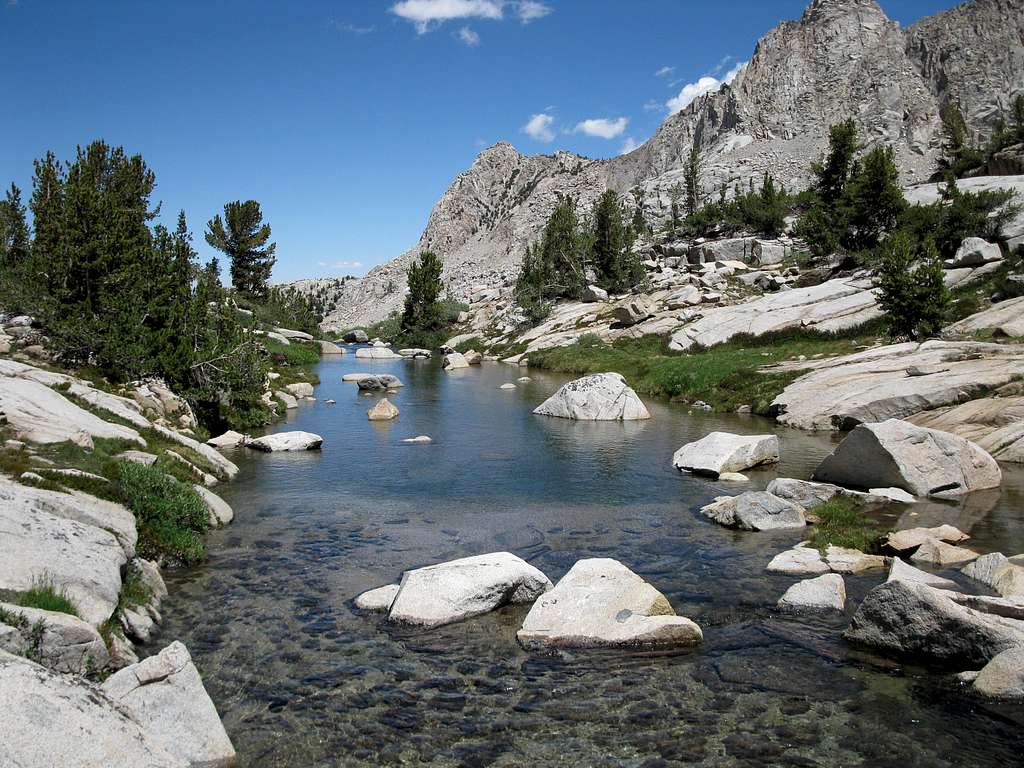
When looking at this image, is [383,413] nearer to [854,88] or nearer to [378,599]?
[378,599]

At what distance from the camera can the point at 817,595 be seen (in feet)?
45.7

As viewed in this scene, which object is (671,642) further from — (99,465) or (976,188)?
(976,188)

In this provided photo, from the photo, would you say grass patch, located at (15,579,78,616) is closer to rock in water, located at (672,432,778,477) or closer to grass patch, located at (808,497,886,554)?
grass patch, located at (808,497,886,554)

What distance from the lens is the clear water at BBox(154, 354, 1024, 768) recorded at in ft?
31.1

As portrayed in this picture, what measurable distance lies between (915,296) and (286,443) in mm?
36471

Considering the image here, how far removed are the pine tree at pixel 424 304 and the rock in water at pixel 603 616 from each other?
9338 centimetres

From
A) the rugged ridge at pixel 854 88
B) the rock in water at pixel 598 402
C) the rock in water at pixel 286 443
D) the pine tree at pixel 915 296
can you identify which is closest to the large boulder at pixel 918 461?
the rock in water at pixel 598 402

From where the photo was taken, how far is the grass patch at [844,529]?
1722 cm

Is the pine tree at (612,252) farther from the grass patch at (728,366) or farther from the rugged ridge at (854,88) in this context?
the rugged ridge at (854,88)

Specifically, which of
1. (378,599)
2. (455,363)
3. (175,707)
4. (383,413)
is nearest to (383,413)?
(383,413)

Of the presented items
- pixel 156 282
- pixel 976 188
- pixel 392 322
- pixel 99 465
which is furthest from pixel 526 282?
pixel 99 465

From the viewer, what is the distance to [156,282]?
3378 cm

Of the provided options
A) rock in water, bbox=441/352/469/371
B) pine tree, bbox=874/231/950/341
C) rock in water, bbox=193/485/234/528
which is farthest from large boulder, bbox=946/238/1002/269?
rock in water, bbox=193/485/234/528

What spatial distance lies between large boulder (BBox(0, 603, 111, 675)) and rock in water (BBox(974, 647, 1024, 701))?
42.5 ft
